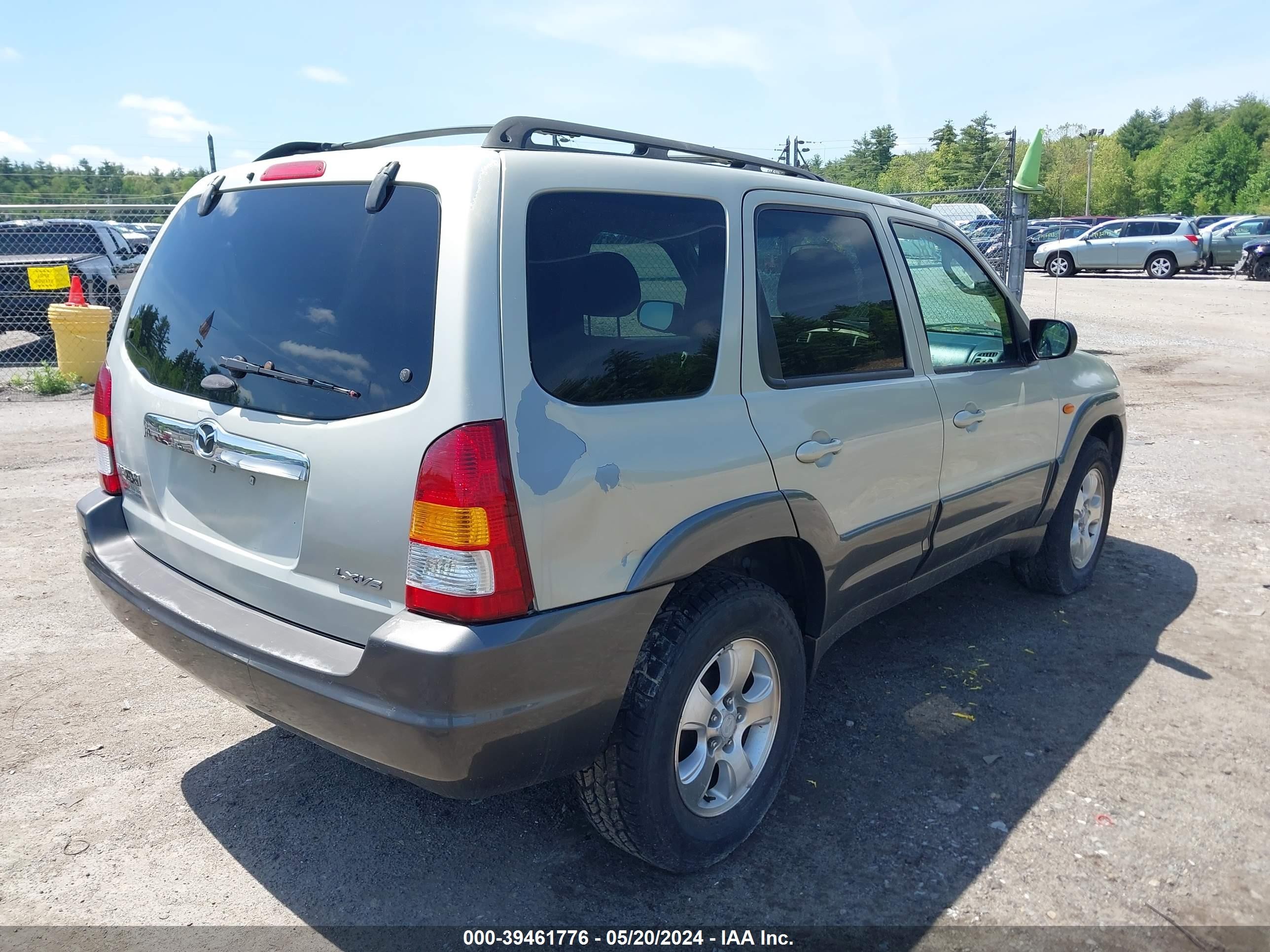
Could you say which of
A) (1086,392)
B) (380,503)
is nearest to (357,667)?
(380,503)

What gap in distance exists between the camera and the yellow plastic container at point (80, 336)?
1052 cm

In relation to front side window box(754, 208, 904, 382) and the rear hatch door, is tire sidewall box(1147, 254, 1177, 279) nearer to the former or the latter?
front side window box(754, 208, 904, 382)

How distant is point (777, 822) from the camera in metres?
3.05

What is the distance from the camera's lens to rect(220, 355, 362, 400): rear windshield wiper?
7.54 ft

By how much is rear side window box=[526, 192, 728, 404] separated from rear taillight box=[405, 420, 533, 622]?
0.79 ft

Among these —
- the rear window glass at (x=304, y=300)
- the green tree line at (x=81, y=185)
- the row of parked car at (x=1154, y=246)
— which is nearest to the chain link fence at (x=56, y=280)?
the green tree line at (x=81, y=185)

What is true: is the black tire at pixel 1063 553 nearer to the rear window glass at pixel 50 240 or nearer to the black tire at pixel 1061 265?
the rear window glass at pixel 50 240

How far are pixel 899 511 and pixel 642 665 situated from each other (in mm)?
1358

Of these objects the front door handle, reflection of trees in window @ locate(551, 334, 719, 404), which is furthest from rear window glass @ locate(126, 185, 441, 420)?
the front door handle

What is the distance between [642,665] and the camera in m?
2.51

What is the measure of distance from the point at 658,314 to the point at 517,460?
0.68 meters

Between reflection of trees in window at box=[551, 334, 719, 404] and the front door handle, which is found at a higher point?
reflection of trees in window at box=[551, 334, 719, 404]

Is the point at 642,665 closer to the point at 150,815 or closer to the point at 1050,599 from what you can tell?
the point at 150,815

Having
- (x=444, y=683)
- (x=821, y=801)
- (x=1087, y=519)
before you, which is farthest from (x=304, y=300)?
(x=1087, y=519)
